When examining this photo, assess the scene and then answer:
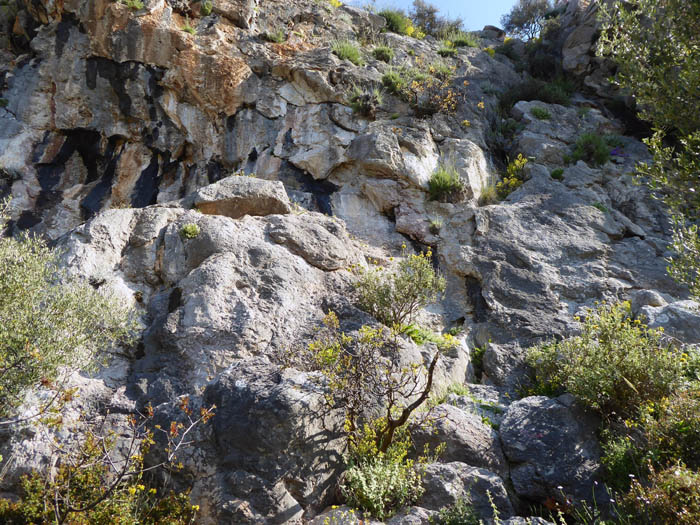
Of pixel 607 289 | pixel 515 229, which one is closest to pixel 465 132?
pixel 515 229

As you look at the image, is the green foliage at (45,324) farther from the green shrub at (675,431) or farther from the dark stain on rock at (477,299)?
the green shrub at (675,431)

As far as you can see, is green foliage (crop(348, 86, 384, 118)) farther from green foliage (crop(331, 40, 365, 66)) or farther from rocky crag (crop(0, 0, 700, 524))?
green foliage (crop(331, 40, 365, 66))

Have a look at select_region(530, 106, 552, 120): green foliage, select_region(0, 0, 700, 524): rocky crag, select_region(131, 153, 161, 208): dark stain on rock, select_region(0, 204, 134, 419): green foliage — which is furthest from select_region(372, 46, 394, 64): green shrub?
select_region(0, 204, 134, 419): green foliage

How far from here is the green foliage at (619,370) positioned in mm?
5996

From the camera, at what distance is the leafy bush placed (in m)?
4.25

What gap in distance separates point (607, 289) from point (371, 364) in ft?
18.4

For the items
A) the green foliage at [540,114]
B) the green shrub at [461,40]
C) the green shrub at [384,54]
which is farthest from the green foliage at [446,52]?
the green foliage at [540,114]

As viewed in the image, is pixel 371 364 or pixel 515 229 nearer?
pixel 371 364

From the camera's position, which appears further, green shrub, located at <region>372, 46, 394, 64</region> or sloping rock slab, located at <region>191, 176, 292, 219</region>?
green shrub, located at <region>372, 46, 394, 64</region>

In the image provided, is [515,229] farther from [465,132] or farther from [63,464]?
[63,464]

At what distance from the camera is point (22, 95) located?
12859 mm

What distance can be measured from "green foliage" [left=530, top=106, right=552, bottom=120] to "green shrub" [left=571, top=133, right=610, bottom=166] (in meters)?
1.49

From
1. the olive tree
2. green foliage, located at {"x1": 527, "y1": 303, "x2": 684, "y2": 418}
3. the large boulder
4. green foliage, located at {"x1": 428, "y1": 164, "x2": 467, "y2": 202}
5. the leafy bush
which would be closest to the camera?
the leafy bush

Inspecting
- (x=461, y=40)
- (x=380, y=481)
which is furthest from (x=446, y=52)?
(x=380, y=481)
